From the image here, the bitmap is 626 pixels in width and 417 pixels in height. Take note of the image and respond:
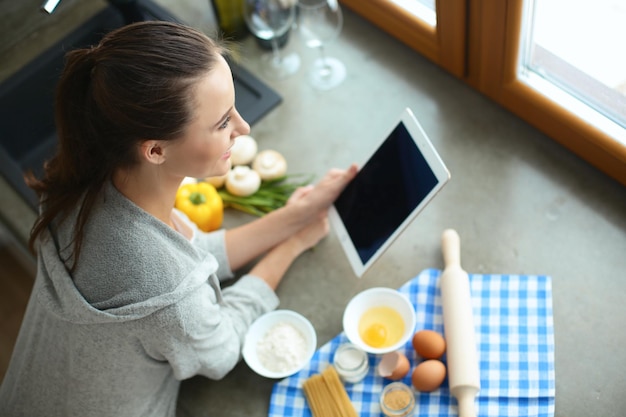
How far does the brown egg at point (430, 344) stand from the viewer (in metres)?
1.28

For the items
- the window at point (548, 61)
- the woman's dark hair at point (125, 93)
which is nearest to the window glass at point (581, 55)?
the window at point (548, 61)

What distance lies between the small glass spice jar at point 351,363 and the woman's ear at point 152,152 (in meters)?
0.49

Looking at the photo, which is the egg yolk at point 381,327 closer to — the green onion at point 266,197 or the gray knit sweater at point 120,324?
the gray knit sweater at point 120,324

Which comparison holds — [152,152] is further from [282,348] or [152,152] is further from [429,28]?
[429,28]

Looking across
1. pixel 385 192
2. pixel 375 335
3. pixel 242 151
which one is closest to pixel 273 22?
pixel 242 151

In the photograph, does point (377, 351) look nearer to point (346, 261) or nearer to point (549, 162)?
point (346, 261)

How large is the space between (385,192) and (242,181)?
1.22 ft

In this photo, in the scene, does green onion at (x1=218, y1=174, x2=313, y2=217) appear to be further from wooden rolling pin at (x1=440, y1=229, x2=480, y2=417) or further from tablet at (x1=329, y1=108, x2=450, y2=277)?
wooden rolling pin at (x1=440, y1=229, x2=480, y2=417)

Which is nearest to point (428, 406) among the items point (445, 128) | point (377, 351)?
point (377, 351)

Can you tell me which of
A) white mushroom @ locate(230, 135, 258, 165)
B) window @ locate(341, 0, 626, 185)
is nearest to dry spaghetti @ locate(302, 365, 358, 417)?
white mushroom @ locate(230, 135, 258, 165)

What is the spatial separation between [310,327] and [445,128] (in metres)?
0.58

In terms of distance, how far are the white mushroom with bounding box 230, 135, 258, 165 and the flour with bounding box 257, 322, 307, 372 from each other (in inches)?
17.4

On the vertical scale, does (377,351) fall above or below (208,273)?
below

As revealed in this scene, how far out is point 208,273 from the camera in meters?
1.23
